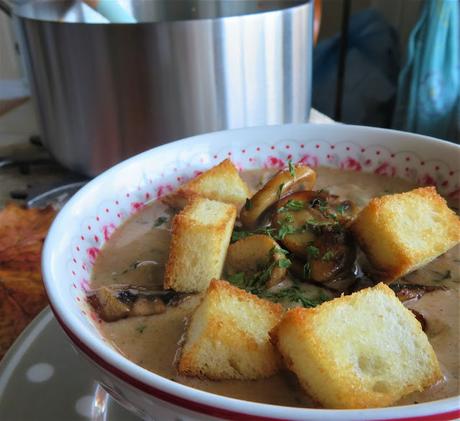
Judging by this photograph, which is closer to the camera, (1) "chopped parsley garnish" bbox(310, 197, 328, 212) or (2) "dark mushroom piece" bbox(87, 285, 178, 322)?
(2) "dark mushroom piece" bbox(87, 285, 178, 322)

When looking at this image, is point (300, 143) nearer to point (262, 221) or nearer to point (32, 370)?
point (262, 221)

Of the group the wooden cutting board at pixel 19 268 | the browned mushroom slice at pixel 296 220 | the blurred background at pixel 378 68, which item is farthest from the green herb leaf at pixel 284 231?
the blurred background at pixel 378 68

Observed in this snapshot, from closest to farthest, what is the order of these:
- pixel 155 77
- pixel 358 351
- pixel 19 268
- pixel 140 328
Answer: pixel 358 351
pixel 140 328
pixel 19 268
pixel 155 77

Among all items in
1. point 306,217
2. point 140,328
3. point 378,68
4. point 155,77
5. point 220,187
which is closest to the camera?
point 140,328

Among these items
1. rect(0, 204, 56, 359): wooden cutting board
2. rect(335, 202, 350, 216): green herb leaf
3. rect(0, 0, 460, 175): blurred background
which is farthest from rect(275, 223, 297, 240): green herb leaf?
rect(0, 0, 460, 175): blurred background

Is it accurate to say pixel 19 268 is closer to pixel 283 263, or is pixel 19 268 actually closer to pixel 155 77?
pixel 155 77

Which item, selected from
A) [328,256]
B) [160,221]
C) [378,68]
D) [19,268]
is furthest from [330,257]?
[378,68]

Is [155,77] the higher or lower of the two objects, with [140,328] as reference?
higher

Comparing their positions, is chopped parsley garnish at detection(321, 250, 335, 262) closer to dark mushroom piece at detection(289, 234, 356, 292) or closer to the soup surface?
dark mushroom piece at detection(289, 234, 356, 292)
